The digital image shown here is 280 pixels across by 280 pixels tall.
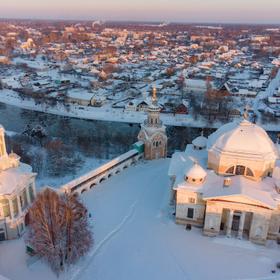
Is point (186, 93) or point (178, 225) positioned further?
point (186, 93)

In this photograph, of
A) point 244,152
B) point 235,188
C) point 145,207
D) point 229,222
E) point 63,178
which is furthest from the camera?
point 63,178

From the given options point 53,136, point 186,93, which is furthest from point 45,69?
point 53,136

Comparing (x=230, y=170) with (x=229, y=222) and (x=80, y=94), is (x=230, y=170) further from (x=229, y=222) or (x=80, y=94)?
(x=80, y=94)

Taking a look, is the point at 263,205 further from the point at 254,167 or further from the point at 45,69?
the point at 45,69

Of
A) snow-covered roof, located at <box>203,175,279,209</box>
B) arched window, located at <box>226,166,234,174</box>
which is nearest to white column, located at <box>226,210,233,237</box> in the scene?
snow-covered roof, located at <box>203,175,279,209</box>

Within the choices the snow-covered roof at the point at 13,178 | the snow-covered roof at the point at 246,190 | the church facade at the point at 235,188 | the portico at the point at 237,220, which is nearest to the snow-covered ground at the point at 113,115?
the church facade at the point at 235,188

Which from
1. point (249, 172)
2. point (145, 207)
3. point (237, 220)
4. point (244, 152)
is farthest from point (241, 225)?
point (145, 207)

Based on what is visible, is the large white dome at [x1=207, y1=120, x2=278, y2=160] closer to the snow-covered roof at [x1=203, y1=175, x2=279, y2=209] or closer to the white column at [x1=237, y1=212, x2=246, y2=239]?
the snow-covered roof at [x1=203, y1=175, x2=279, y2=209]
